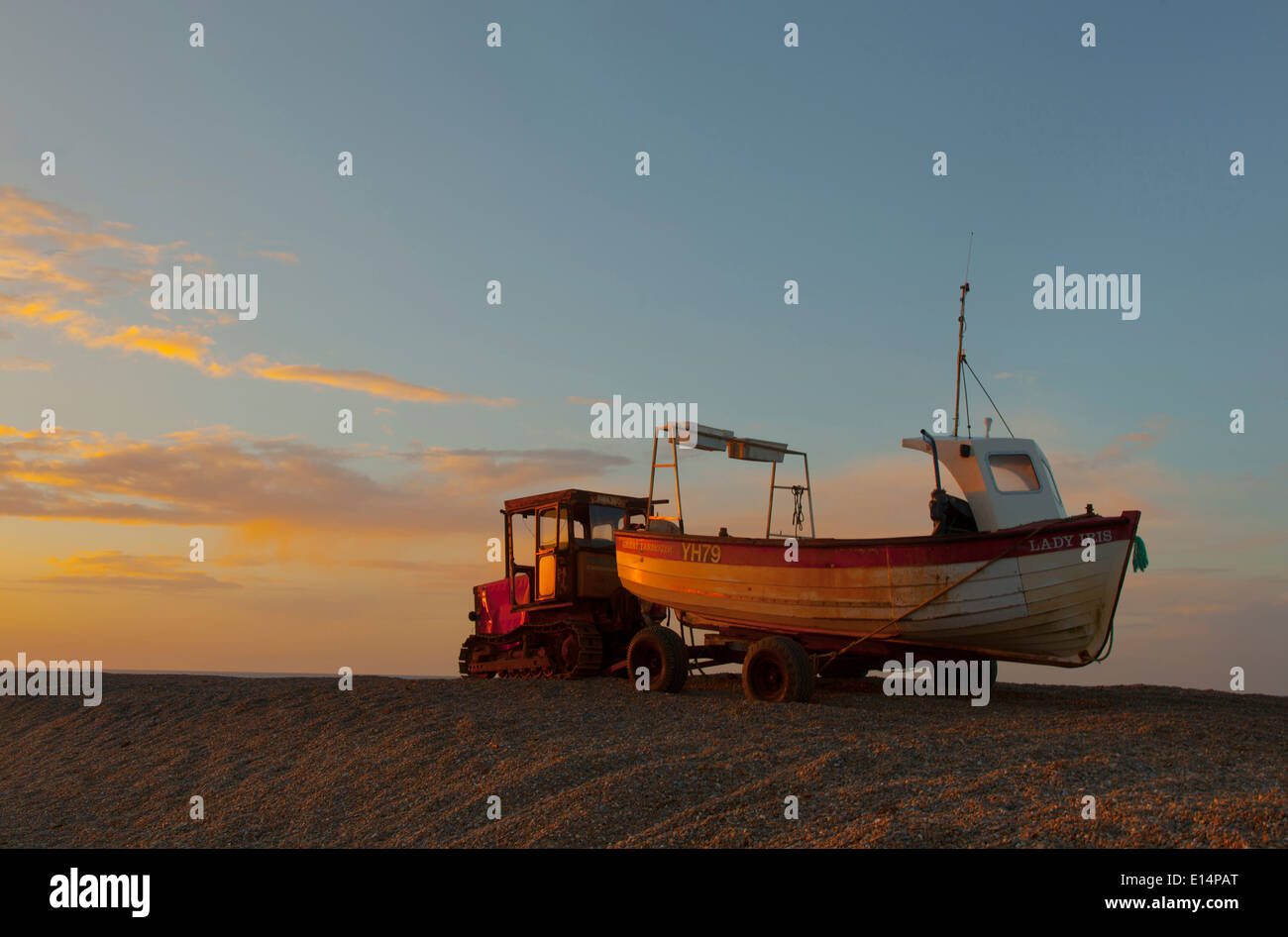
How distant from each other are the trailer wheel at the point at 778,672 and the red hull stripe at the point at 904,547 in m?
1.31

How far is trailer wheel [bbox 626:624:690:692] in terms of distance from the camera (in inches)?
632

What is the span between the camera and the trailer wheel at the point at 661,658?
16.0 metres

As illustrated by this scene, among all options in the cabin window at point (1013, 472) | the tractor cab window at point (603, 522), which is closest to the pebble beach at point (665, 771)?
the cabin window at point (1013, 472)

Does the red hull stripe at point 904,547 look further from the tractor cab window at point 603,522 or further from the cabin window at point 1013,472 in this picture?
the tractor cab window at point 603,522

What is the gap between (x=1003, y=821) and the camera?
805 centimetres

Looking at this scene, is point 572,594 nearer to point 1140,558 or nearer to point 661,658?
point 661,658

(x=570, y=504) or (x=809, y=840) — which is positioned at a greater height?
Result: (x=570, y=504)

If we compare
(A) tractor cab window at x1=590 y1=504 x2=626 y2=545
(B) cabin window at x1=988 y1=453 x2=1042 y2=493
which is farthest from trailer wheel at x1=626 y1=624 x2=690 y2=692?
(B) cabin window at x1=988 y1=453 x2=1042 y2=493

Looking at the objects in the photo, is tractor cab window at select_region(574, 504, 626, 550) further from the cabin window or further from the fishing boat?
the cabin window

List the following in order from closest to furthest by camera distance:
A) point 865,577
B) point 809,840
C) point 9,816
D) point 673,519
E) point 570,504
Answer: point 809,840
point 9,816
point 865,577
point 673,519
point 570,504
